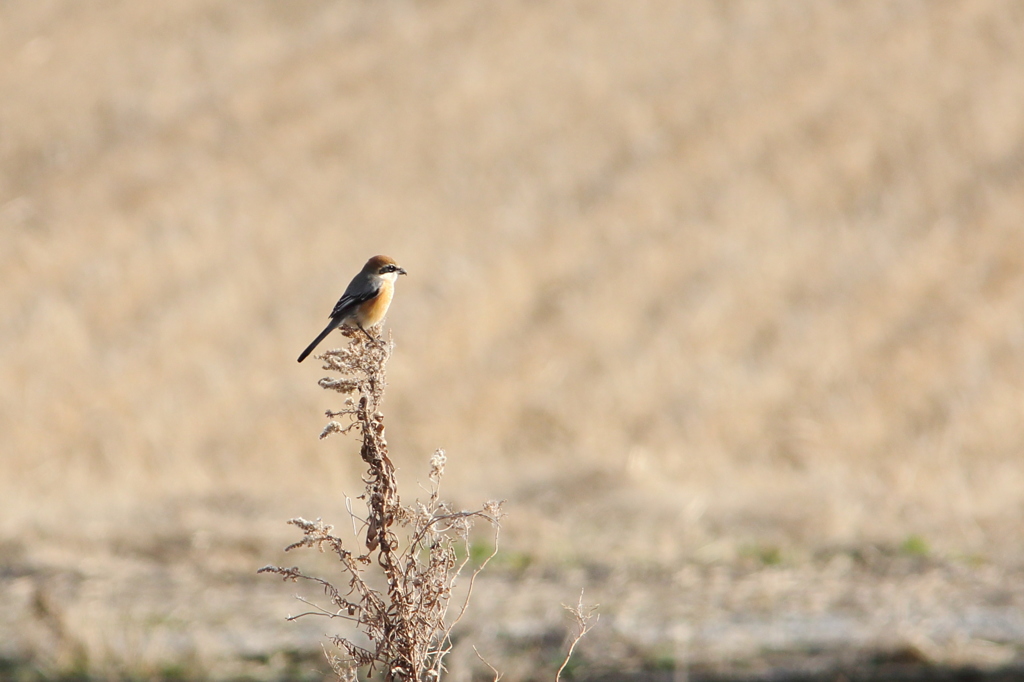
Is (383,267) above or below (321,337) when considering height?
above

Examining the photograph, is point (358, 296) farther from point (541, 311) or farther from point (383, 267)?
→ point (541, 311)

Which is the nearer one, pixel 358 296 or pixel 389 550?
pixel 389 550

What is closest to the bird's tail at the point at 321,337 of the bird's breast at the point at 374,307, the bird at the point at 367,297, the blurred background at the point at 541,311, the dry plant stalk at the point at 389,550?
the bird at the point at 367,297

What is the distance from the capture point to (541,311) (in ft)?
53.6

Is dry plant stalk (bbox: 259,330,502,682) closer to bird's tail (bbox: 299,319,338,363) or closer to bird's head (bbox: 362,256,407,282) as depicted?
bird's tail (bbox: 299,319,338,363)

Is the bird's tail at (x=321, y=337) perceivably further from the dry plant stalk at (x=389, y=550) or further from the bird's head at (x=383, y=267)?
the dry plant stalk at (x=389, y=550)

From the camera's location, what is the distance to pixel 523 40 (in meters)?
23.7

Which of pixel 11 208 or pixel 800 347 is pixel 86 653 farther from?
pixel 11 208

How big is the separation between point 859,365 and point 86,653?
10438mm

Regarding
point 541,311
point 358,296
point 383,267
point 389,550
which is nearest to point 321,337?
point 358,296

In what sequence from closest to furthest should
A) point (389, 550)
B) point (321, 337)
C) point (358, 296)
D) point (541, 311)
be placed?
point (389, 550) < point (321, 337) < point (358, 296) < point (541, 311)

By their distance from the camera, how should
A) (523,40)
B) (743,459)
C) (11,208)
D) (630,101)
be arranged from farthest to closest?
(523,40) → (630,101) → (11,208) → (743,459)

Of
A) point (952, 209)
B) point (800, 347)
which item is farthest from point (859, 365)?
point (952, 209)

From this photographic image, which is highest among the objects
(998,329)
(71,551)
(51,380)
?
(998,329)
